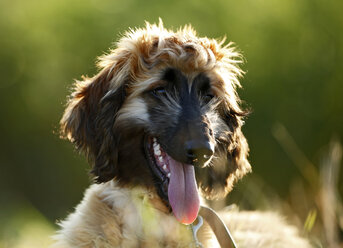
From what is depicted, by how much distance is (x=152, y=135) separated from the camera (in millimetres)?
3295

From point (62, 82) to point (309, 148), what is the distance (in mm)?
4572

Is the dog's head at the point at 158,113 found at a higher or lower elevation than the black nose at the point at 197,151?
higher

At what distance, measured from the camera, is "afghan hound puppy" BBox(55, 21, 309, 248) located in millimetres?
3172

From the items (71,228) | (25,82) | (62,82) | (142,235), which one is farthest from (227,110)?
(25,82)

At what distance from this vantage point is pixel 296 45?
984 cm

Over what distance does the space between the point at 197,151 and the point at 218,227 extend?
471 millimetres

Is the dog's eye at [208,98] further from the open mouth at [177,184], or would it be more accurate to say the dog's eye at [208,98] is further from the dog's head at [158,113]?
the open mouth at [177,184]

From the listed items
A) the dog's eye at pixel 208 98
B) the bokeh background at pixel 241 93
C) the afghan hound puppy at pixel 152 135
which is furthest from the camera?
the bokeh background at pixel 241 93

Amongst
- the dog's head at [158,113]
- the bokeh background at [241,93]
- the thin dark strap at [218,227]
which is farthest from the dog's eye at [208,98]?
the bokeh background at [241,93]

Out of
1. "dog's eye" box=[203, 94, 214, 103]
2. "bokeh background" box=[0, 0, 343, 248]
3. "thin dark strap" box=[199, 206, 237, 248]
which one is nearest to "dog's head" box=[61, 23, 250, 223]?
"dog's eye" box=[203, 94, 214, 103]

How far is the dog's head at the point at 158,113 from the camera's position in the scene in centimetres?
322

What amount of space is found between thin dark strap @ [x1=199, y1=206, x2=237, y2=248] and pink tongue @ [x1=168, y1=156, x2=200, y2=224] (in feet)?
0.38

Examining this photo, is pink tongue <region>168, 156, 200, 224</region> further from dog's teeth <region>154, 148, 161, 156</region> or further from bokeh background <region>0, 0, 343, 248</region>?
bokeh background <region>0, 0, 343, 248</region>

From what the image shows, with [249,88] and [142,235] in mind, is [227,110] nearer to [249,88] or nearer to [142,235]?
[142,235]
